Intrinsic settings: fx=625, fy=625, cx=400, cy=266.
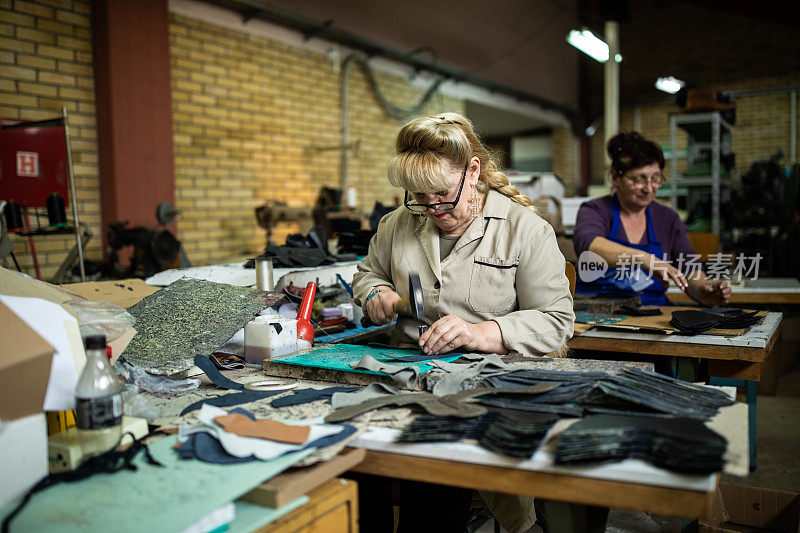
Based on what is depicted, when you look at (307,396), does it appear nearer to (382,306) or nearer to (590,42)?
(382,306)

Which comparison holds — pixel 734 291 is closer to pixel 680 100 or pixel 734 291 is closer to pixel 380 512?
pixel 380 512

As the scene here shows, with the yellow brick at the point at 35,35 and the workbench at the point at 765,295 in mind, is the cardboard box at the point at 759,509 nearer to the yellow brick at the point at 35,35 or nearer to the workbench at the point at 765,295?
the workbench at the point at 765,295

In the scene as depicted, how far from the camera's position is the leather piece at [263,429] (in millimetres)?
1248

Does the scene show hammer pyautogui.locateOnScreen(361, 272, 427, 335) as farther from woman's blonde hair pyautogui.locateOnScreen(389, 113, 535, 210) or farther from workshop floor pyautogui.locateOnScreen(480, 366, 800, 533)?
workshop floor pyautogui.locateOnScreen(480, 366, 800, 533)

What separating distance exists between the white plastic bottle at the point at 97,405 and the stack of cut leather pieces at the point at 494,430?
57 centimetres

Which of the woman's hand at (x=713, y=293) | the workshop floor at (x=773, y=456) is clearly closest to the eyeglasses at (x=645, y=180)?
the woman's hand at (x=713, y=293)

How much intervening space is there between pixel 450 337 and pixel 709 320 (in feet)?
4.57

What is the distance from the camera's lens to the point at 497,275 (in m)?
2.12

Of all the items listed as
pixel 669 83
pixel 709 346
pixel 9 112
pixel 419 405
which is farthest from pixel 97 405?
pixel 669 83

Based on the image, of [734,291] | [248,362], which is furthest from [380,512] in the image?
[734,291]

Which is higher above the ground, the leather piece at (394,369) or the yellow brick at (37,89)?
the yellow brick at (37,89)

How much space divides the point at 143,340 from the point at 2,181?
262cm

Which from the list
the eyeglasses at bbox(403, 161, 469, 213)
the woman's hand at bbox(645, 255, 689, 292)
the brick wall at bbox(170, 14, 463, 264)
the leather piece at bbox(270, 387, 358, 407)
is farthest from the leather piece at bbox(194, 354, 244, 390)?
the brick wall at bbox(170, 14, 463, 264)

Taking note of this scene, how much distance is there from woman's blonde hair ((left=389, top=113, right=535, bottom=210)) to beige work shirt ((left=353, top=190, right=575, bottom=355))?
0.71ft
